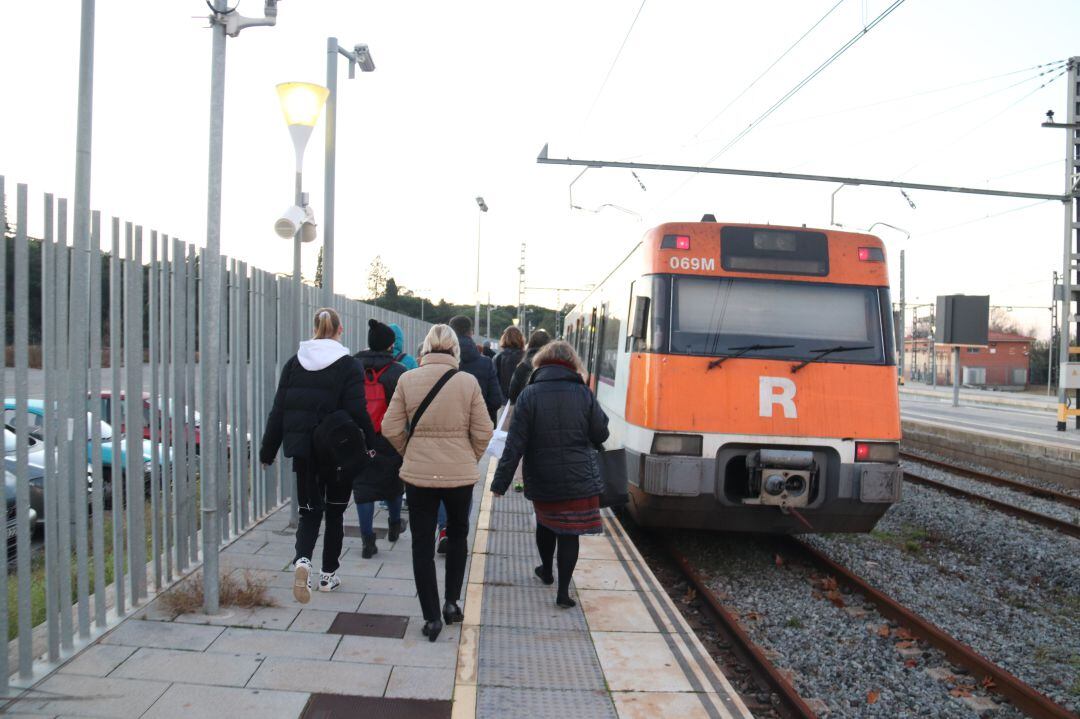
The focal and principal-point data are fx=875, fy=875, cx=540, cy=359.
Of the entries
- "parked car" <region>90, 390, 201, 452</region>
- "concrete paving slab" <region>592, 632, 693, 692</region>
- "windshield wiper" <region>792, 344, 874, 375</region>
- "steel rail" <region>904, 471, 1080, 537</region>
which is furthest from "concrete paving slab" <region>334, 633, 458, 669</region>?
"steel rail" <region>904, 471, 1080, 537</region>

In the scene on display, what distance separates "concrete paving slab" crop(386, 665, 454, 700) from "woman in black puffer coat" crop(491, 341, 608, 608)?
1339 mm

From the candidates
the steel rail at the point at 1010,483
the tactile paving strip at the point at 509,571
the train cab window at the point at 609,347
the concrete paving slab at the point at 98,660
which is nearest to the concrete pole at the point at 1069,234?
the steel rail at the point at 1010,483

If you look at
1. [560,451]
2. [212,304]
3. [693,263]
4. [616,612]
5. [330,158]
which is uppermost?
[330,158]

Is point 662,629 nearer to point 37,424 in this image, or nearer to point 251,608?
point 251,608

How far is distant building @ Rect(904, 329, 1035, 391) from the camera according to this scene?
65438 mm

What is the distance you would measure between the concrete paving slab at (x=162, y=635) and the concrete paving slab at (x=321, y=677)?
49cm

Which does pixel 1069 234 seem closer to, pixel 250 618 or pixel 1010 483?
pixel 1010 483

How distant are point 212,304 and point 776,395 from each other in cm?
440

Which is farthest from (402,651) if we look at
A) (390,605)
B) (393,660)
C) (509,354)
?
(509,354)

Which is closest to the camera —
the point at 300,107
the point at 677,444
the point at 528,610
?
the point at 528,610

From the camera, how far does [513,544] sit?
7.60 metres

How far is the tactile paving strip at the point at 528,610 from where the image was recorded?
5.46m

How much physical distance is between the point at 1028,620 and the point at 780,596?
72.8 inches

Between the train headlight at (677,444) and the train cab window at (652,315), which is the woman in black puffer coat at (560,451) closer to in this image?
the train headlight at (677,444)
